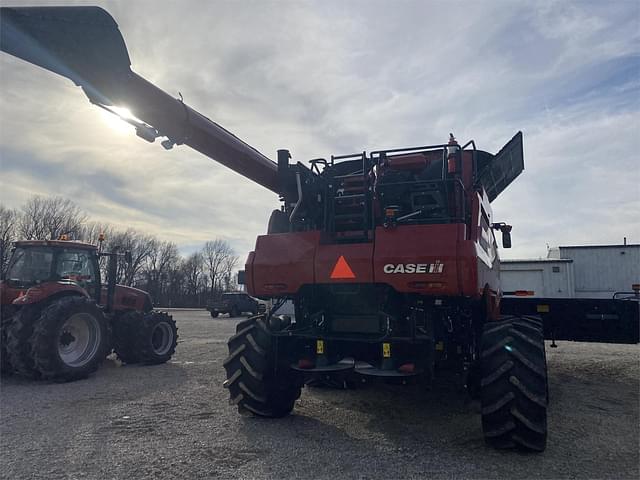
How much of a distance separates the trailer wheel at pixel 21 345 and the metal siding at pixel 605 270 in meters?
13.3

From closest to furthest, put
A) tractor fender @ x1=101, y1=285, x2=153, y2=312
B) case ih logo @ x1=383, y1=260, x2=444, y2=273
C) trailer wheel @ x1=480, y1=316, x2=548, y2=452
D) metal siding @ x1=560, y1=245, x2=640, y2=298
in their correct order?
1. trailer wheel @ x1=480, y1=316, x2=548, y2=452
2. case ih logo @ x1=383, y1=260, x2=444, y2=273
3. tractor fender @ x1=101, y1=285, x2=153, y2=312
4. metal siding @ x1=560, y1=245, x2=640, y2=298

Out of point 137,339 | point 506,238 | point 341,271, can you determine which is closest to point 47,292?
point 137,339

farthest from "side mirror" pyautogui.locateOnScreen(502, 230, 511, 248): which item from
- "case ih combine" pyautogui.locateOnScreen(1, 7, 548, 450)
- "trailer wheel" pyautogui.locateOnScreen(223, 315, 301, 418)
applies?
"trailer wheel" pyautogui.locateOnScreen(223, 315, 301, 418)

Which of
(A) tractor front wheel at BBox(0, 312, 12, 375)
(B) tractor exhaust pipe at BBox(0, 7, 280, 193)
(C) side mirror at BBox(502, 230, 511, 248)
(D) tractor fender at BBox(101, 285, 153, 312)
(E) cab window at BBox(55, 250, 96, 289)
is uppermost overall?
(B) tractor exhaust pipe at BBox(0, 7, 280, 193)

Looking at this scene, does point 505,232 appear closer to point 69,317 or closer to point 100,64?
point 100,64

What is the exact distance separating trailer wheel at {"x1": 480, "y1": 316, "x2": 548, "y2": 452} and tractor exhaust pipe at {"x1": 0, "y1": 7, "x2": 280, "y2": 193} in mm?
3910

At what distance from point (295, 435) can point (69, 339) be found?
579cm

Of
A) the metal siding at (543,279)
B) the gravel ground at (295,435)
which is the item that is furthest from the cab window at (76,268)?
the metal siding at (543,279)

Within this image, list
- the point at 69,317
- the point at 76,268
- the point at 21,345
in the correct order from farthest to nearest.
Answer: the point at 76,268 → the point at 69,317 → the point at 21,345

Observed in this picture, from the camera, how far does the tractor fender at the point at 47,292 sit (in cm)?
840

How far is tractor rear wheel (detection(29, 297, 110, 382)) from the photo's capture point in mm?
7930

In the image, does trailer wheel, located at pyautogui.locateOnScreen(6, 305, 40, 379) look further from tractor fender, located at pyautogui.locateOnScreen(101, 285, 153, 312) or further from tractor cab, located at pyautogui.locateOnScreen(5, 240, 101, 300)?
tractor fender, located at pyautogui.locateOnScreen(101, 285, 153, 312)

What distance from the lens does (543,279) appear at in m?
13.3

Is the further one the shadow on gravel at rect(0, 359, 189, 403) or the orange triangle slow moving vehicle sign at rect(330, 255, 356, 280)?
the shadow on gravel at rect(0, 359, 189, 403)
